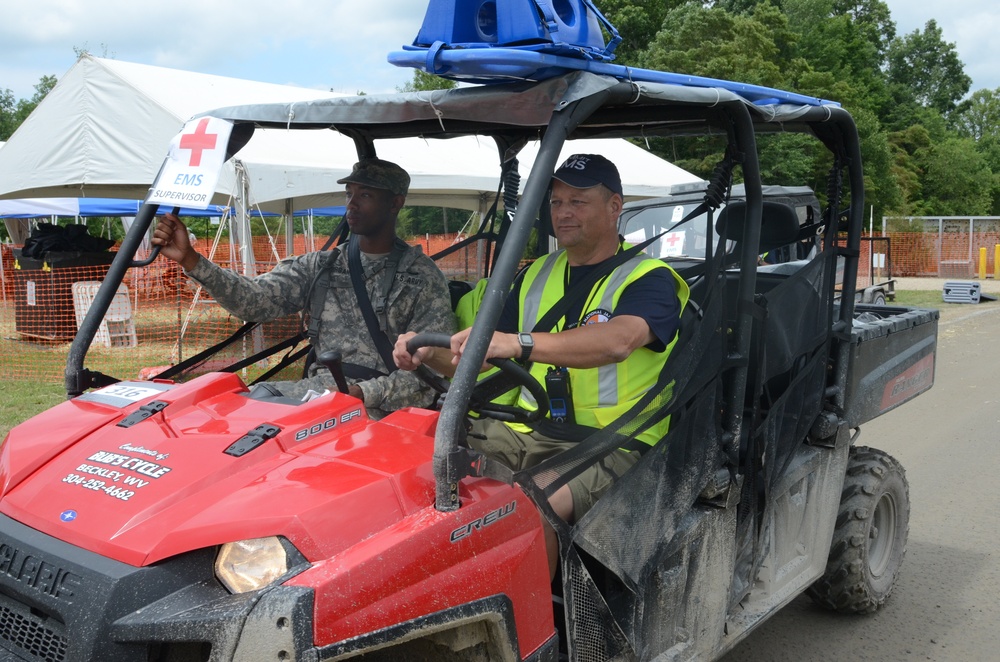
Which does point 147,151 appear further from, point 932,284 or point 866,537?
point 932,284

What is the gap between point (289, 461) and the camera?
2.31m

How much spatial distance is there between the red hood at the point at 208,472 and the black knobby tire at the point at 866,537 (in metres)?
2.33

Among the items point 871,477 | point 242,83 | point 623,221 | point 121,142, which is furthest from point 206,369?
point 242,83

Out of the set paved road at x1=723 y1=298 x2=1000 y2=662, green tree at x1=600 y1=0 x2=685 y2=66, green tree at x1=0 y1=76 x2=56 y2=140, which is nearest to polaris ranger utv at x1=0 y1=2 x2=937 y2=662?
paved road at x1=723 y1=298 x2=1000 y2=662

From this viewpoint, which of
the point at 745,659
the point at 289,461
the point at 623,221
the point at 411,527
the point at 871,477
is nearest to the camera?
the point at 411,527

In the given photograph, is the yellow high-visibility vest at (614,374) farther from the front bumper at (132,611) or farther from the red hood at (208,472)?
the front bumper at (132,611)

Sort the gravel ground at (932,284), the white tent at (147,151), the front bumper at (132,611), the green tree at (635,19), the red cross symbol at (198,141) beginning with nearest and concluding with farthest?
1. the front bumper at (132,611)
2. the red cross symbol at (198,141)
3. the white tent at (147,151)
4. the gravel ground at (932,284)
5. the green tree at (635,19)

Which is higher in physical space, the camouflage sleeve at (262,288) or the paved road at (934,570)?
the camouflage sleeve at (262,288)

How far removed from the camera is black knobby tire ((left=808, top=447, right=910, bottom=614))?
157 inches

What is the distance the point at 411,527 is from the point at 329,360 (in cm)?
70

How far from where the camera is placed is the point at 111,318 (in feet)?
26.4

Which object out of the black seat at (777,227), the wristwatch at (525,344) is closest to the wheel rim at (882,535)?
the black seat at (777,227)

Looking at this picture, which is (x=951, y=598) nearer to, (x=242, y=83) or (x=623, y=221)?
(x=623, y=221)

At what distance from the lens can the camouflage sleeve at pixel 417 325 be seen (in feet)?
11.1
